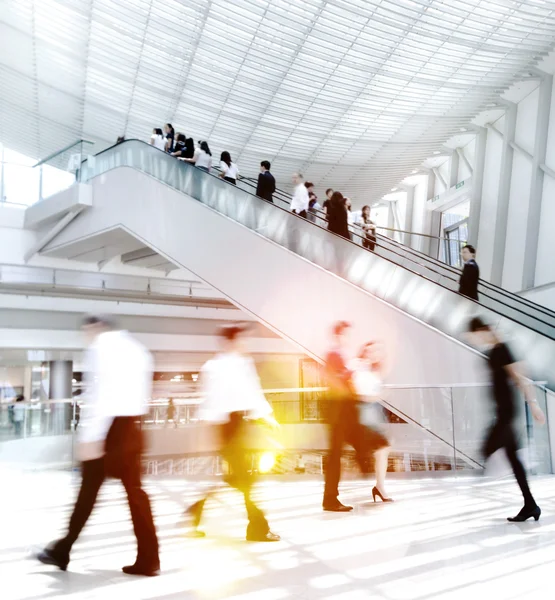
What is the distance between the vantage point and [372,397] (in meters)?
5.55

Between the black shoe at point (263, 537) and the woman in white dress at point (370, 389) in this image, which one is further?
the woman in white dress at point (370, 389)

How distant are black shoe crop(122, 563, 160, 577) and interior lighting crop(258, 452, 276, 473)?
172 inches

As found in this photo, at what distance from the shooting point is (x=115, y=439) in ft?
12.2

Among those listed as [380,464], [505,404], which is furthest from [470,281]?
[505,404]

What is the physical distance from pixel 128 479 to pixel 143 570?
49 centimetres

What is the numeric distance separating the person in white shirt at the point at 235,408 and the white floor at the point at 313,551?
0.32 metres

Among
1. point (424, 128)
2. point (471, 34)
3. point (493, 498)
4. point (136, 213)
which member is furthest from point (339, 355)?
point (424, 128)

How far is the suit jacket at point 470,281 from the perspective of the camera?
1008 centimetres

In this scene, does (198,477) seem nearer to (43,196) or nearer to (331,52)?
(43,196)

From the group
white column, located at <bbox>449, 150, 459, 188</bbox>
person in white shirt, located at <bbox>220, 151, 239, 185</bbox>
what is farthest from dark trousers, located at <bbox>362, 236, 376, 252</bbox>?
white column, located at <bbox>449, 150, 459, 188</bbox>

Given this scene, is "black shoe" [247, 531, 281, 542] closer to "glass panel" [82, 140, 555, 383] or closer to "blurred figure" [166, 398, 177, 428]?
"glass panel" [82, 140, 555, 383]

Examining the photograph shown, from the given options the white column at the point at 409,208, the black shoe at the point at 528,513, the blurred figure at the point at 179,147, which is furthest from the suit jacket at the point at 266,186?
the white column at the point at 409,208

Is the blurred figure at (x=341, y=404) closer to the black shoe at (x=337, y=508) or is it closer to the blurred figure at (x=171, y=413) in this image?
the black shoe at (x=337, y=508)

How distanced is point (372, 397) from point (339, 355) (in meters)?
0.43
